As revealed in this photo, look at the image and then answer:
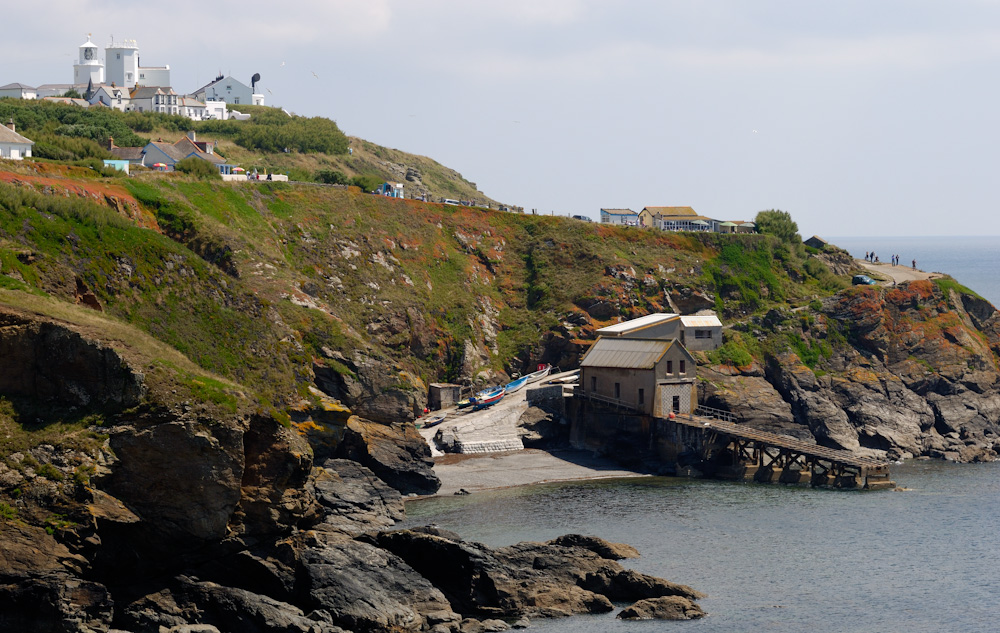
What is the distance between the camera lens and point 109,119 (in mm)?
137875

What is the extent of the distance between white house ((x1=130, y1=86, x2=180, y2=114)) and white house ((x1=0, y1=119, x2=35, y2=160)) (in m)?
52.6

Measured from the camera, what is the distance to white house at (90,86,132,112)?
160 metres

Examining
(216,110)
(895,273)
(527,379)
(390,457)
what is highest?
(216,110)

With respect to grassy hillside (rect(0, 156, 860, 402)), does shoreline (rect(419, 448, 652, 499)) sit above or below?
below

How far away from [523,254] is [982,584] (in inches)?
2664

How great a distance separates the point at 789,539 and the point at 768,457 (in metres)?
24.2

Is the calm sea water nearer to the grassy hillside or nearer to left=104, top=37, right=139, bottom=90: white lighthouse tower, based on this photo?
the grassy hillside

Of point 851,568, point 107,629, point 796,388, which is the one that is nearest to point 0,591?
point 107,629

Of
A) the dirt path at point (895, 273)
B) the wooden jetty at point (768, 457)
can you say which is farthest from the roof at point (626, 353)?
the dirt path at point (895, 273)

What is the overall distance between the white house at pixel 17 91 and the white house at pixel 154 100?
1246cm

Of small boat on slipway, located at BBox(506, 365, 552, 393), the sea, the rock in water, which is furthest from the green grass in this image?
the rock in water

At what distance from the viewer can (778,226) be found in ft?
460

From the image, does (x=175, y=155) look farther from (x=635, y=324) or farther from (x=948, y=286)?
(x=948, y=286)

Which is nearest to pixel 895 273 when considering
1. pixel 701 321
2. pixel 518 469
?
pixel 701 321
